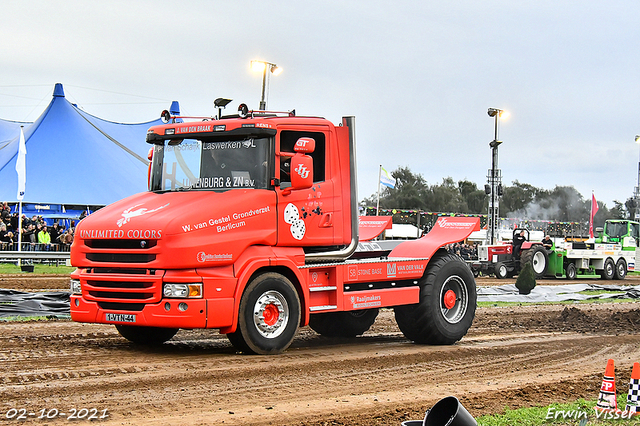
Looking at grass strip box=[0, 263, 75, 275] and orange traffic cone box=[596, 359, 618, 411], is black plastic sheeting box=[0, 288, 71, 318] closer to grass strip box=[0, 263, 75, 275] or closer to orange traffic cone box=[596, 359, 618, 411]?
grass strip box=[0, 263, 75, 275]

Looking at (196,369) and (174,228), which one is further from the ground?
(174,228)

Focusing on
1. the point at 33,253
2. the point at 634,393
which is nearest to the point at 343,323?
the point at 634,393

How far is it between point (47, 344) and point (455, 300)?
5978mm

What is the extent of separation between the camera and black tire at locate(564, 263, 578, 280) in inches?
1259

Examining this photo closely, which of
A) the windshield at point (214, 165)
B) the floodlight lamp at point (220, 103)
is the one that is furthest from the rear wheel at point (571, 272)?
the windshield at point (214, 165)

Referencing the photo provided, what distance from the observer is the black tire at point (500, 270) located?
97.1 ft

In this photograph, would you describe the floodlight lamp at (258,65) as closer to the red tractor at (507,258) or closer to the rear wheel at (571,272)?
the red tractor at (507,258)

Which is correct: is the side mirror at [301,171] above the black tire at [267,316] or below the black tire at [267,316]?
above

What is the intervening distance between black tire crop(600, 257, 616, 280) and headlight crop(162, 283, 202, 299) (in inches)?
1148

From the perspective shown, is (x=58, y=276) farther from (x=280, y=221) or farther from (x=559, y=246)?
(x=559, y=246)

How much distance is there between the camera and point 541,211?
81.0 metres

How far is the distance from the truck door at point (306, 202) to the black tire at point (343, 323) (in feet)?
7.30

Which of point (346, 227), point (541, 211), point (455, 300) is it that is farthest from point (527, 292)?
point (541, 211)

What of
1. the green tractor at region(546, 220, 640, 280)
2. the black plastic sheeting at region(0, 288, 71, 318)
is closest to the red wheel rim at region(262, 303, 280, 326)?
the black plastic sheeting at region(0, 288, 71, 318)
